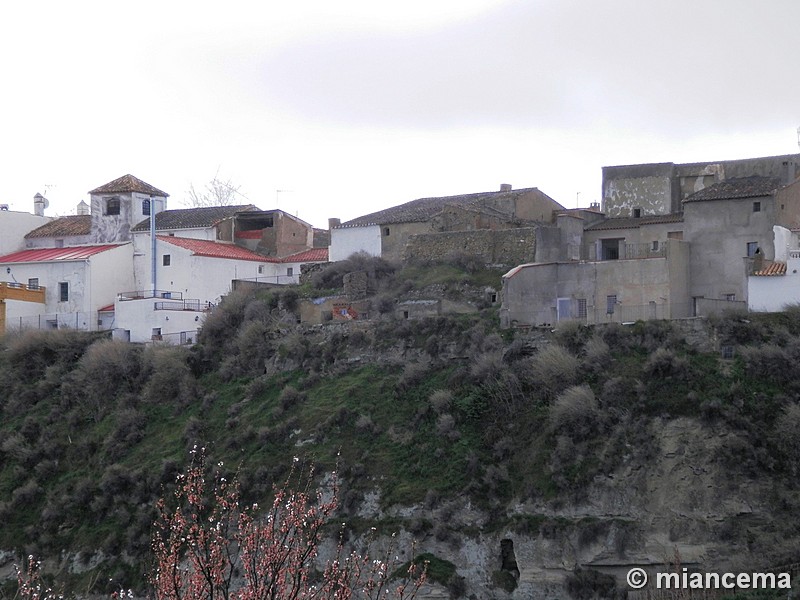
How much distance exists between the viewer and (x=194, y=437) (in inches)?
1612

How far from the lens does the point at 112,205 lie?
55406 millimetres

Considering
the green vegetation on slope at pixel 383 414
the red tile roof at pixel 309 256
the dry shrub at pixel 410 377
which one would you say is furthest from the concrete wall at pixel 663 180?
the dry shrub at pixel 410 377

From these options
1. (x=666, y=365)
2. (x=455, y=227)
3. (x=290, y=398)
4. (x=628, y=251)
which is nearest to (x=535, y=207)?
(x=455, y=227)

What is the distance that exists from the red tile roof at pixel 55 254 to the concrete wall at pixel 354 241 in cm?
884

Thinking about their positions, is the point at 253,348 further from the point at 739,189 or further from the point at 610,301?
the point at 739,189

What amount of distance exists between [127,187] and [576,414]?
25.9m

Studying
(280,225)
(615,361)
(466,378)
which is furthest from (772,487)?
(280,225)

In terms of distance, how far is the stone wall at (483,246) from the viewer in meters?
44.3

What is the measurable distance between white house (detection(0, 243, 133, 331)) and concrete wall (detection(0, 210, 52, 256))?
3566 millimetres

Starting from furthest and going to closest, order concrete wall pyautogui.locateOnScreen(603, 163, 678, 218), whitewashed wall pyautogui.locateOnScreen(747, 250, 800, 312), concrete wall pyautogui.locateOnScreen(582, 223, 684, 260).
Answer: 1. concrete wall pyautogui.locateOnScreen(603, 163, 678, 218)
2. concrete wall pyautogui.locateOnScreen(582, 223, 684, 260)
3. whitewashed wall pyautogui.locateOnScreen(747, 250, 800, 312)

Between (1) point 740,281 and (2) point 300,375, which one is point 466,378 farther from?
(1) point 740,281

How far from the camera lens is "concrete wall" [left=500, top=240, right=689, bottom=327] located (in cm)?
4022

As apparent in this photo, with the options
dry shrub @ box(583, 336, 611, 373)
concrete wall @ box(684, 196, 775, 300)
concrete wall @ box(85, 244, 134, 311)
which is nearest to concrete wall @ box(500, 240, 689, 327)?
concrete wall @ box(684, 196, 775, 300)

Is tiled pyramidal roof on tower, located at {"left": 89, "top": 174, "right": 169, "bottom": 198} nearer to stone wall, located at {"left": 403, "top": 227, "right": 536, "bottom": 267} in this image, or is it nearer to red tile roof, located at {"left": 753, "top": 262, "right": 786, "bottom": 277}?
stone wall, located at {"left": 403, "top": 227, "right": 536, "bottom": 267}
